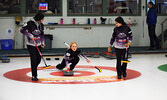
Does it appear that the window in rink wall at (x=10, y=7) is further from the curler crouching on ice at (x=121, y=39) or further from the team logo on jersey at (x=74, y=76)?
the curler crouching on ice at (x=121, y=39)

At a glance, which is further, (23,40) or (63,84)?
(23,40)

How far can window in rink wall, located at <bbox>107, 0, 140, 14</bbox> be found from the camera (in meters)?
14.3

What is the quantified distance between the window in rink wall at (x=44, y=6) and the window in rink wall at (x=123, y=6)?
2222mm

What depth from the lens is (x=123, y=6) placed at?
14383 millimetres

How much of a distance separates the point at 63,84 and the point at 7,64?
3702 mm

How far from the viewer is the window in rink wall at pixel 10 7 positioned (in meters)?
13.5

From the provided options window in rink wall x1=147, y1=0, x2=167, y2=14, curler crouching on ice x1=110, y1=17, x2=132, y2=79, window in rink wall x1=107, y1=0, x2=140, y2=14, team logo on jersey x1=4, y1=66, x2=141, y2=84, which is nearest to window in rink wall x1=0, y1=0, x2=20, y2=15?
window in rink wall x1=107, y1=0, x2=140, y2=14

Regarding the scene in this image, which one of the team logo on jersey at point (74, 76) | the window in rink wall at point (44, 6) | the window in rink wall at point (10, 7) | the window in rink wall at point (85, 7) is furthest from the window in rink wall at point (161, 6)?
the team logo on jersey at point (74, 76)

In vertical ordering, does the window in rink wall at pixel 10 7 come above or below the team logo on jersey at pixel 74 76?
above

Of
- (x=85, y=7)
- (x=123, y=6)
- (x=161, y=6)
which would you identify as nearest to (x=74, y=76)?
(x=85, y=7)

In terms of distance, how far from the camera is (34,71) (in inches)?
268

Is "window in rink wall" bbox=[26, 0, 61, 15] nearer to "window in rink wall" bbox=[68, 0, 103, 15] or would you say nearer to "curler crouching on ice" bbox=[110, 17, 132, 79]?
"window in rink wall" bbox=[68, 0, 103, 15]

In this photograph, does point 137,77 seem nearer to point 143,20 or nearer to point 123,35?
point 123,35

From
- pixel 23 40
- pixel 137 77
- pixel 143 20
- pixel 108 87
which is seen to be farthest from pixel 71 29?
pixel 108 87
